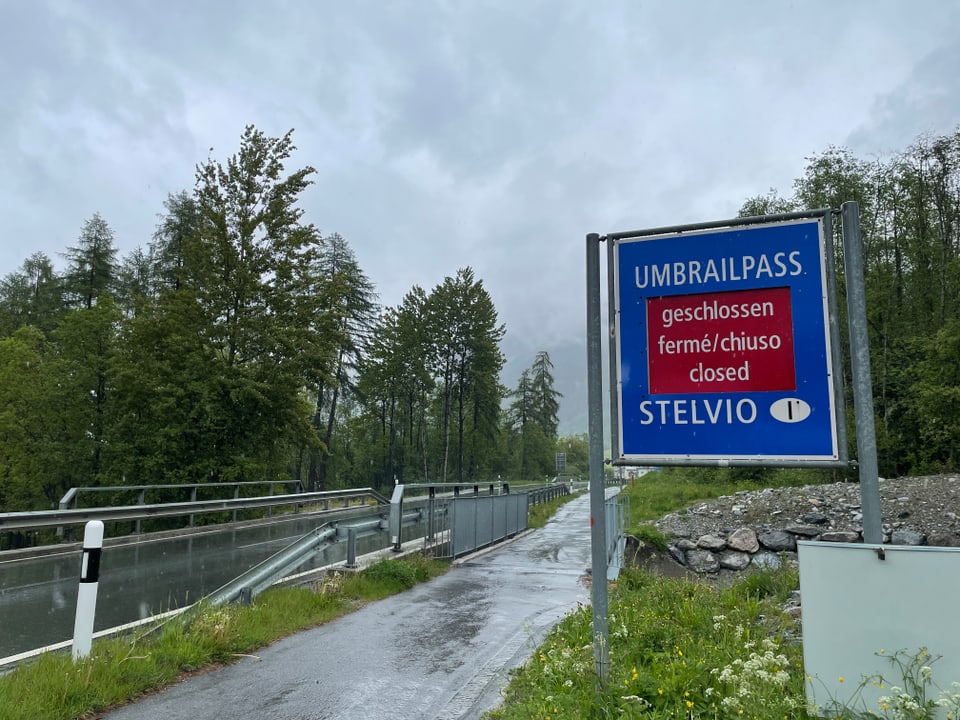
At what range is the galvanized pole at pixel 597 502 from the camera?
3883 mm

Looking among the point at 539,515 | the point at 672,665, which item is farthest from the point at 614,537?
the point at 539,515

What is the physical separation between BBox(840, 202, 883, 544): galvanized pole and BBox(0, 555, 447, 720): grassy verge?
5.29 m

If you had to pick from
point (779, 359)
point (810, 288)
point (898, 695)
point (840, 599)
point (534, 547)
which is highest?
point (810, 288)

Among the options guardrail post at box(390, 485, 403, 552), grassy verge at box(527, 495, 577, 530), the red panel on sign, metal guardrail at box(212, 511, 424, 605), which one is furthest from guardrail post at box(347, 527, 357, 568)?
grassy verge at box(527, 495, 577, 530)

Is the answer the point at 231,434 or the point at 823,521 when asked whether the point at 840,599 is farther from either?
the point at 231,434

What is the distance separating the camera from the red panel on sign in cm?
383

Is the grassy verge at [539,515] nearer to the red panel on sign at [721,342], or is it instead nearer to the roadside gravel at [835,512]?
the roadside gravel at [835,512]

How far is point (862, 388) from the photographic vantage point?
3504 millimetres

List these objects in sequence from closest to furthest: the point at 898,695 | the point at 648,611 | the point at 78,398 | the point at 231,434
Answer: the point at 898,695, the point at 648,611, the point at 231,434, the point at 78,398

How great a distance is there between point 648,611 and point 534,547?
9.45 m

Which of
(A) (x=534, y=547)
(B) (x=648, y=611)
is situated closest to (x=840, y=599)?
(B) (x=648, y=611)

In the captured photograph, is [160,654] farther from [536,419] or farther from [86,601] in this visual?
[536,419]

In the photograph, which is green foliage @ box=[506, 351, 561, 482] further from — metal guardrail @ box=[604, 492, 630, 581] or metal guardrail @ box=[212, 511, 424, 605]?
metal guardrail @ box=[212, 511, 424, 605]

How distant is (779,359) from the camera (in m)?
3.81
